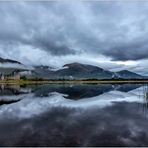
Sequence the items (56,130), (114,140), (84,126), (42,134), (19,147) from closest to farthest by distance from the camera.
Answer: (19,147) → (114,140) → (42,134) → (56,130) → (84,126)

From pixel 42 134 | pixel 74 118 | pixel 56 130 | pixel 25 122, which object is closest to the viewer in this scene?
pixel 42 134

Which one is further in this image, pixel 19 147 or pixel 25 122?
pixel 25 122

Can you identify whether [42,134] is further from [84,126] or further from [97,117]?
[97,117]

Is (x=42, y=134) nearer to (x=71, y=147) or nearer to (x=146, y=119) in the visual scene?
(x=71, y=147)

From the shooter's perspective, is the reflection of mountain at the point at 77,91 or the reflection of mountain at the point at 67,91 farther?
the reflection of mountain at the point at 67,91

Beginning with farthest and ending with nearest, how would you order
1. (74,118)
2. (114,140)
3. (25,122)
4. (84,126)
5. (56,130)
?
(74,118) → (25,122) → (84,126) → (56,130) → (114,140)

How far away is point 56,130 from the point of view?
58.5 feet

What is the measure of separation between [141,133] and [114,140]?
3.58 meters

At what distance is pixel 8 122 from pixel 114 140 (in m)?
12.0

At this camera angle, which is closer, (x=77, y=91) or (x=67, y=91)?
(x=77, y=91)

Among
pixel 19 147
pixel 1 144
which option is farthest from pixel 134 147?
pixel 1 144

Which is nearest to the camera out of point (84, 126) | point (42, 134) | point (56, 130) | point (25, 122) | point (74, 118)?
point (42, 134)

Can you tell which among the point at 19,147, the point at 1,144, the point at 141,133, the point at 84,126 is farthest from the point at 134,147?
the point at 1,144

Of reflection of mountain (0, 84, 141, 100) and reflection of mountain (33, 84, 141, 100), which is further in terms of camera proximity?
reflection of mountain (0, 84, 141, 100)
